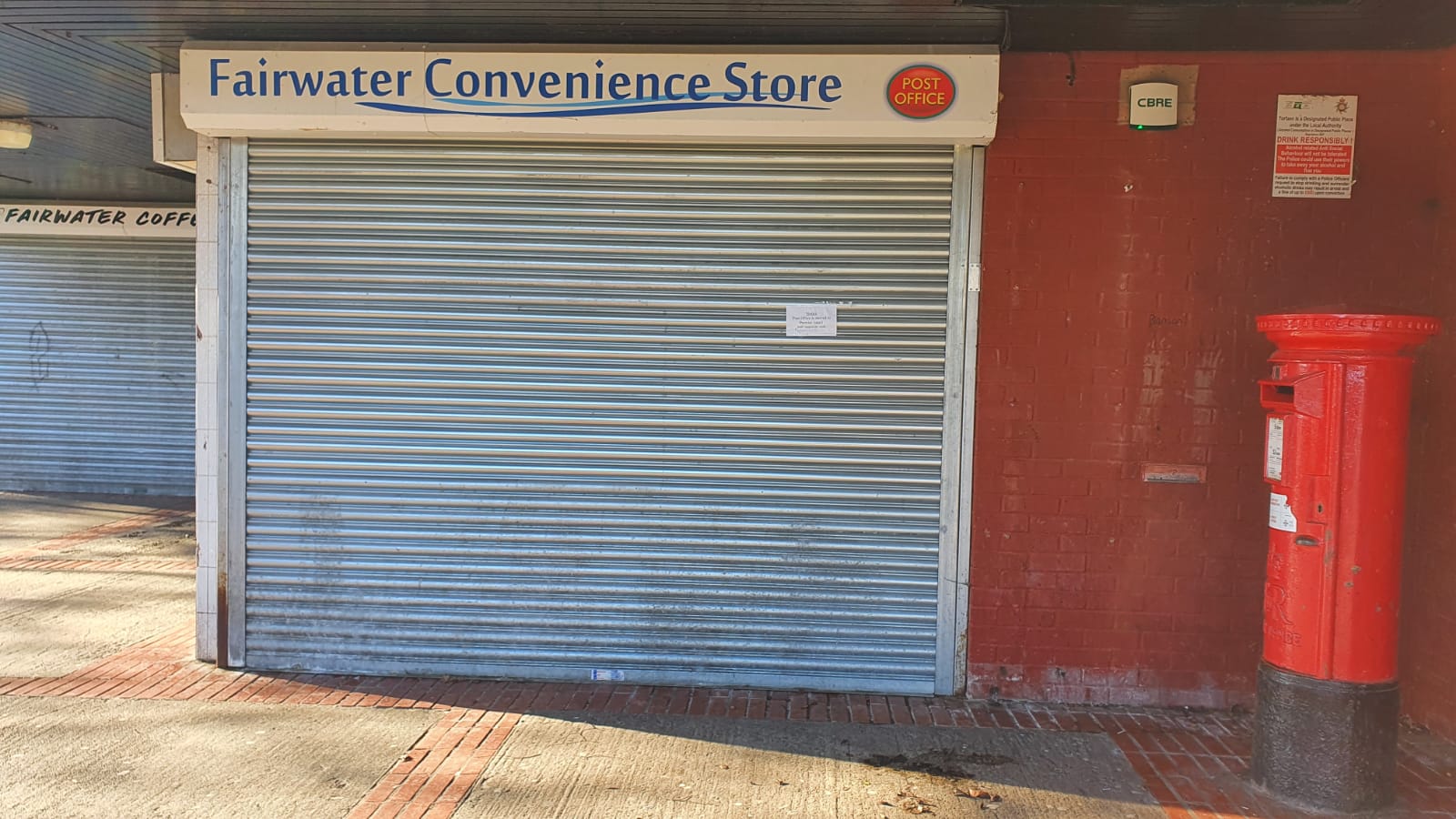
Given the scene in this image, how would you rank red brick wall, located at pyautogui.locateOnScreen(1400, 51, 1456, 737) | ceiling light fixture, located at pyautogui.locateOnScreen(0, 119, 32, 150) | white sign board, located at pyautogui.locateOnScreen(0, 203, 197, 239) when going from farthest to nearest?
1. white sign board, located at pyautogui.locateOnScreen(0, 203, 197, 239)
2. ceiling light fixture, located at pyautogui.locateOnScreen(0, 119, 32, 150)
3. red brick wall, located at pyautogui.locateOnScreen(1400, 51, 1456, 737)

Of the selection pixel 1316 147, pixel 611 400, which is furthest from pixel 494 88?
pixel 1316 147

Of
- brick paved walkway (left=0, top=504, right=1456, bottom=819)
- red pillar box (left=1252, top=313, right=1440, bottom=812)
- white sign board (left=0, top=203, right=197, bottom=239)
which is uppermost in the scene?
white sign board (left=0, top=203, right=197, bottom=239)

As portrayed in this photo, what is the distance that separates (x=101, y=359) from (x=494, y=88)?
28.5 feet

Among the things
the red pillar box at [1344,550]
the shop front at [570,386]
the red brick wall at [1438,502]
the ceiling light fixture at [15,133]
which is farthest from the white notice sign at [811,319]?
the ceiling light fixture at [15,133]

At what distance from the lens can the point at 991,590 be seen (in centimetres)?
509

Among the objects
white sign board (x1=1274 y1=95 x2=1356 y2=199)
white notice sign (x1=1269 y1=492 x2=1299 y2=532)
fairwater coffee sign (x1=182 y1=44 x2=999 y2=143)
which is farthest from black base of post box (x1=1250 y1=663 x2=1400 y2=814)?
fairwater coffee sign (x1=182 y1=44 x2=999 y2=143)

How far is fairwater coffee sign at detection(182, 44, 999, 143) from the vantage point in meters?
4.82

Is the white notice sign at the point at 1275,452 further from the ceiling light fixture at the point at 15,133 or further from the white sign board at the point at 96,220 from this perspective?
the white sign board at the point at 96,220

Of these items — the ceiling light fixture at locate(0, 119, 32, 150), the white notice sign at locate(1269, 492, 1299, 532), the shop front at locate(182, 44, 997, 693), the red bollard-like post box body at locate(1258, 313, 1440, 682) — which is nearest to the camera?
the red bollard-like post box body at locate(1258, 313, 1440, 682)

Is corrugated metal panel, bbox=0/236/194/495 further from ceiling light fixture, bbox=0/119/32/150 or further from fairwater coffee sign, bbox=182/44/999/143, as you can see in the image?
fairwater coffee sign, bbox=182/44/999/143

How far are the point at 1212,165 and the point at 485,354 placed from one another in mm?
3826

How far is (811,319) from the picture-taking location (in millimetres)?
5102

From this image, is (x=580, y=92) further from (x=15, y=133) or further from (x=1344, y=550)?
(x=15, y=133)

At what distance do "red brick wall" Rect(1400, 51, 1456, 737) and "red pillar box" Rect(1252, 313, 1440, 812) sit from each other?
93 cm
